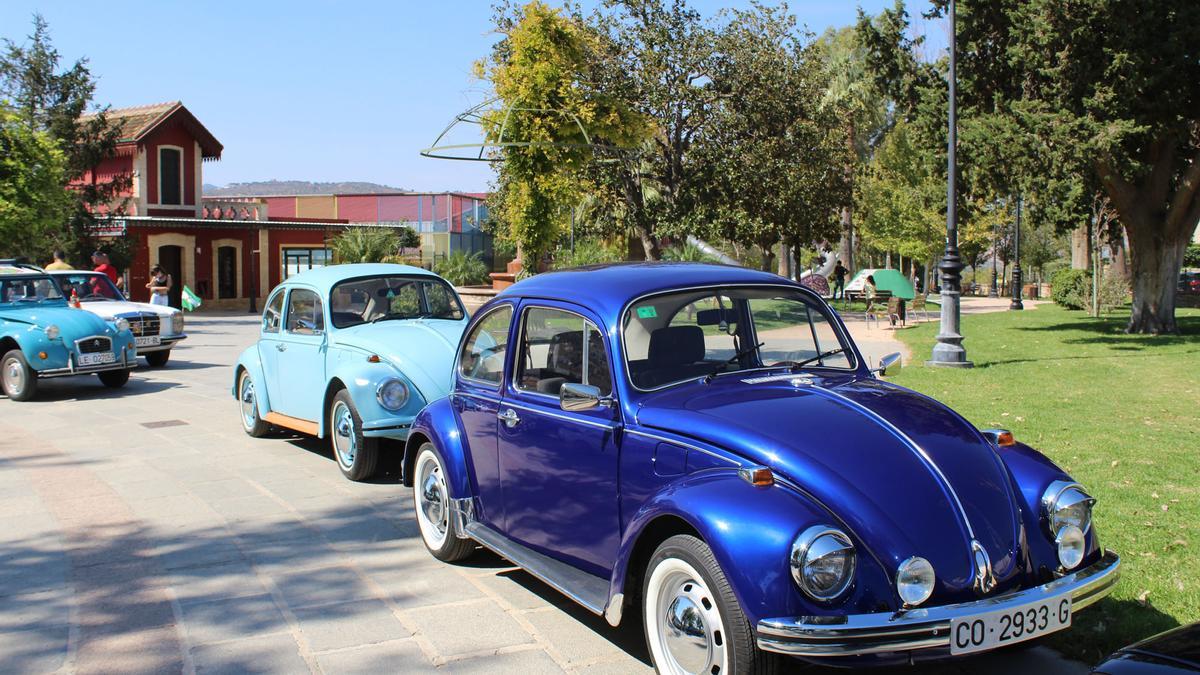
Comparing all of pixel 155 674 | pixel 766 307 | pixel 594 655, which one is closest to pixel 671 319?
pixel 766 307

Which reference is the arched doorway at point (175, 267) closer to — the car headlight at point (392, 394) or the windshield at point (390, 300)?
the windshield at point (390, 300)

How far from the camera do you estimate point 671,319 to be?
497 centimetres

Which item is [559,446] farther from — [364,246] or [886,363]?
[364,246]

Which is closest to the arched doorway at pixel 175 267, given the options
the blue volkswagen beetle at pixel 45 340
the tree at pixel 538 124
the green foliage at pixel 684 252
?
the green foliage at pixel 684 252

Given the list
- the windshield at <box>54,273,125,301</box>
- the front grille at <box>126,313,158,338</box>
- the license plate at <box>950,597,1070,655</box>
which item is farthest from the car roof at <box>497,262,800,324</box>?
the windshield at <box>54,273,125,301</box>

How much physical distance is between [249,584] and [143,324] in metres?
12.5

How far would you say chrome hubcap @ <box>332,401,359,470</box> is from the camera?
8383 mm

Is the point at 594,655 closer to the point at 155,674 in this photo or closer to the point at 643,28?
the point at 155,674

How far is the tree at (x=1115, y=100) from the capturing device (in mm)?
19078

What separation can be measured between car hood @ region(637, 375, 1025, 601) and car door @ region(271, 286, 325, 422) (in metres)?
5.34

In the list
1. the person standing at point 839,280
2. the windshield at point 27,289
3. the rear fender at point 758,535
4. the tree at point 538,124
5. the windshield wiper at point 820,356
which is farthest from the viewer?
the person standing at point 839,280

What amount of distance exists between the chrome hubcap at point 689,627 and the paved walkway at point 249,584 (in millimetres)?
543

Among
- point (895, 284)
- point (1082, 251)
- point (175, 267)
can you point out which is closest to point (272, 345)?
point (895, 284)

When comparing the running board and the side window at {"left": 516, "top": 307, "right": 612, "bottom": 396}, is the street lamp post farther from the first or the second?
the running board
